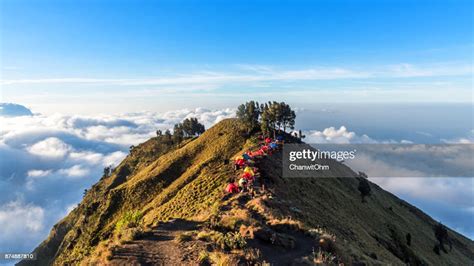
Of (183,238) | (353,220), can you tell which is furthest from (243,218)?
(353,220)

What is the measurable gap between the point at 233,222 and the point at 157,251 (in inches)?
289

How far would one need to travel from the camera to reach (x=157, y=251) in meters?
19.5

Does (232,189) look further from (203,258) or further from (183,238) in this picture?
(203,258)

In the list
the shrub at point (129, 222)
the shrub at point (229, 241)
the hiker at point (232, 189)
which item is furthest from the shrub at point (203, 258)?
the hiker at point (232, 189)

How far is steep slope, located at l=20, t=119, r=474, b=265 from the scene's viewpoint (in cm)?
1909

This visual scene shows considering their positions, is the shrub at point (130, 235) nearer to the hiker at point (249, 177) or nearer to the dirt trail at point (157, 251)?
the dirt trail at point (157, 251)

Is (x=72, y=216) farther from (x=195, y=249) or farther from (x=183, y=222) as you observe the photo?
(x=195, y=249)

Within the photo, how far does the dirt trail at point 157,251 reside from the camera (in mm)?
17788

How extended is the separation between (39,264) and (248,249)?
439 ft

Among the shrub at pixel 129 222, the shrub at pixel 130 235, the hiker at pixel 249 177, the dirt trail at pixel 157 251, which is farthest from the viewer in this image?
the hiker at pixel 249 177

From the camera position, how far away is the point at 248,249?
1766cm

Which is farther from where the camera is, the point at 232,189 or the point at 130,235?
the point at 232,189

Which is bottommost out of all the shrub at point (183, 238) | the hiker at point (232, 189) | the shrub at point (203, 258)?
the hiker at point (232, 189)

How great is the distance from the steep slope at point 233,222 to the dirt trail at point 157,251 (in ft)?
0.23
